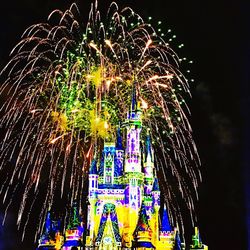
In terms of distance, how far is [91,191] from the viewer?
181 feet

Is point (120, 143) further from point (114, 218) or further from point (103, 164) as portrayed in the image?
point (114, 218)

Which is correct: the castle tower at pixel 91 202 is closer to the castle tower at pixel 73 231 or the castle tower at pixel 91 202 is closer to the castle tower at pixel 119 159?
the castle tower at pixel 73 231

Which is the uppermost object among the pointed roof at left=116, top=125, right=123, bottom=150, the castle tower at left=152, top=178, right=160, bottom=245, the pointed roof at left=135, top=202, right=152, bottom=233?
the pointed roof at left=116, top=125, right=123, bottom=150

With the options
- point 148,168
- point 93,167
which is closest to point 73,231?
point 93,167

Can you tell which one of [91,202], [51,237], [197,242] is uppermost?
[91,202]

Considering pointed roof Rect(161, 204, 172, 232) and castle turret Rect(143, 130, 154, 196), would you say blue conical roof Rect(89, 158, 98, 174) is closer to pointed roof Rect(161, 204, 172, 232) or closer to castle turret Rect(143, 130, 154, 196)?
castle turret Rect(143, 130, 154, 196)

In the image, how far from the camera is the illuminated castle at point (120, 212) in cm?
5231

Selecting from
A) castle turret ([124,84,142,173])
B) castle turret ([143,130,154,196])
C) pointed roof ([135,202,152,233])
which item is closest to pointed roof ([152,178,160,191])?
castle turret ([143,130,154,196])

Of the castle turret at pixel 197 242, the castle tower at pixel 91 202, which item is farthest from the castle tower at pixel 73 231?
the castle turret at pixel 197 242

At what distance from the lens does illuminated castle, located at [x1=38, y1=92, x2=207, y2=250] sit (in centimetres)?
5231

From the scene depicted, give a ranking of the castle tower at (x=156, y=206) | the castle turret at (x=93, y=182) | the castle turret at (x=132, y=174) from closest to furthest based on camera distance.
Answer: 1. the castle turret at (x=132, y=174)
2. the castle turret at (x=93, y=182)
3. the castle tower at (x=156, y=206)

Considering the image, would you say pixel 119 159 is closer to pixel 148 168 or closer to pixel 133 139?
pixel 133 139

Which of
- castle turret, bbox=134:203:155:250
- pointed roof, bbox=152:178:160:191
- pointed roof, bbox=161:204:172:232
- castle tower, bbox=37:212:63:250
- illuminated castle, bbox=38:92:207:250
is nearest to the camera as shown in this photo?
castle turret, bbox=134:203:155:250

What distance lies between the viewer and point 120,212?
54688 mm
